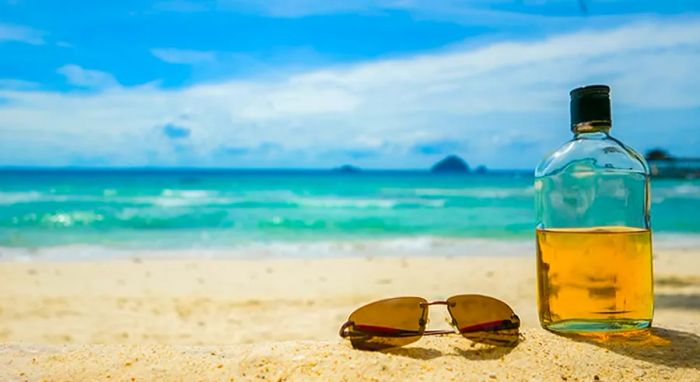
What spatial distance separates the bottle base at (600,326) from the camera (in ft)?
5.83

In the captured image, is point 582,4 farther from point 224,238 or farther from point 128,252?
point 224,238

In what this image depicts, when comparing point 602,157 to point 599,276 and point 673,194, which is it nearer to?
point 599,276

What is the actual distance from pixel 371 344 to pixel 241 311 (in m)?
4.70

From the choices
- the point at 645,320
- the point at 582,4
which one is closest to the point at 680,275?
the point at 582,4

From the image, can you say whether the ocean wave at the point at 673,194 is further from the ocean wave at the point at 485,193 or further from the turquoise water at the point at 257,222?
the ocean wave at the point at 485,193

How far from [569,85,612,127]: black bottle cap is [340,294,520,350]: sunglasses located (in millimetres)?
595

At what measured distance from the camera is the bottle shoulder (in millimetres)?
1786

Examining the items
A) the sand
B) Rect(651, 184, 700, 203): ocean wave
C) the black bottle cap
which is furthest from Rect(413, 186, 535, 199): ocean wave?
the black bottle cap

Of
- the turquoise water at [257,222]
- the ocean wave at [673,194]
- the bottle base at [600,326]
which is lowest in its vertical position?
the ocean wave at [673,194]

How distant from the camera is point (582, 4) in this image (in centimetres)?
273

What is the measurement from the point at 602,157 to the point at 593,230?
215mm

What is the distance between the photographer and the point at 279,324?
5.55m

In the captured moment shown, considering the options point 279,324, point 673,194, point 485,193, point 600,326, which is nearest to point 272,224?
point 279,324

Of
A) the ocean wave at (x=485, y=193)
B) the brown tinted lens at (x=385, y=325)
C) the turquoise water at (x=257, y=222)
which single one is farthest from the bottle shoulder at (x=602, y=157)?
the ocean wave at (x=485, y=193)
